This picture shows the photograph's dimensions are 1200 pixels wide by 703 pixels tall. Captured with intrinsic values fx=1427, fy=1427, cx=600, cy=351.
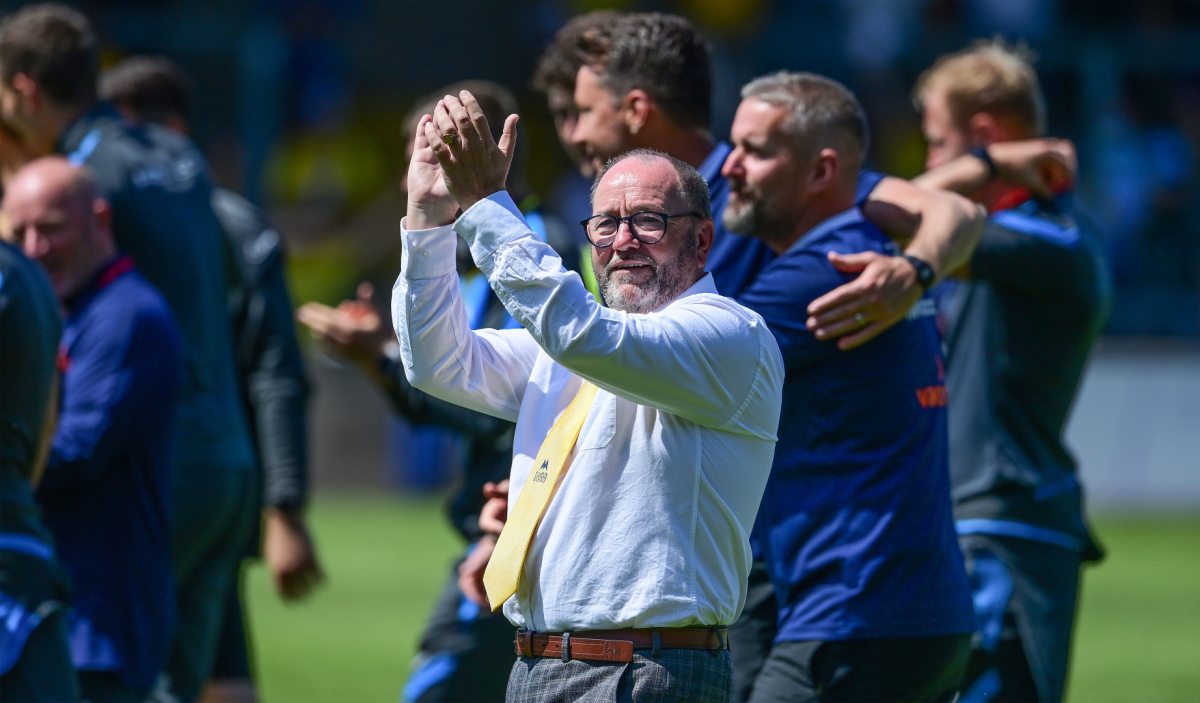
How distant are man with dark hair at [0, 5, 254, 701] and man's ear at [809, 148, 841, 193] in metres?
2.77

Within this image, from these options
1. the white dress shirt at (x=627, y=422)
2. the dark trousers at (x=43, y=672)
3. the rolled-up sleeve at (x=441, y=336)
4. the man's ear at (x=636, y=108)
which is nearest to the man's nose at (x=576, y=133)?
the man's ear at (x=636, y=108)

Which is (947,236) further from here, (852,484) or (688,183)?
(688,183)

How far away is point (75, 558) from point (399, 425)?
12.1m

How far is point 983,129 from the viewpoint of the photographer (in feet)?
18.4

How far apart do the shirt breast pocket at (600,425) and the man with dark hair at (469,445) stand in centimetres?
149

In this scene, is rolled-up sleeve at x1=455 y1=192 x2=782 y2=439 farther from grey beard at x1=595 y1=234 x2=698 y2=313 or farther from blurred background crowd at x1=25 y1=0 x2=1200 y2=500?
blurred background crowd at x1=25 y1=0 x2=1200 y2=500

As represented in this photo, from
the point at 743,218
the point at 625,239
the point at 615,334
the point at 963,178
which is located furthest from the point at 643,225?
the point at 963,178

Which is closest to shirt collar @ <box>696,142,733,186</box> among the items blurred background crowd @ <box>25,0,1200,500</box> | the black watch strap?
the black watch strap

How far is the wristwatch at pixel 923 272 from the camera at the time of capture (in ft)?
13.5

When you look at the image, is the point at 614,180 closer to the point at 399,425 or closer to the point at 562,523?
the point at 562,523

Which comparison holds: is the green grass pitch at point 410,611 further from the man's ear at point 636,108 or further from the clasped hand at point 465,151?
the clasped hand at point 465,151

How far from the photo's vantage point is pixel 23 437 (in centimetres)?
424

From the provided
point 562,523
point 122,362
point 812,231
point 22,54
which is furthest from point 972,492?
point 22,54

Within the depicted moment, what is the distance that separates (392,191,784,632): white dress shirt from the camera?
3111mm
